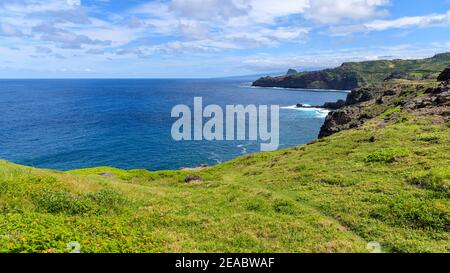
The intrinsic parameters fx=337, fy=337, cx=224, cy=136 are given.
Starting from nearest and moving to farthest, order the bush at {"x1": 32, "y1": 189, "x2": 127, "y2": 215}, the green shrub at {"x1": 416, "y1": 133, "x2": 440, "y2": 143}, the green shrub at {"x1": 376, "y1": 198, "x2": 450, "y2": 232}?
the green shrub at {"x1": 376, "y1": 198, "x2": 450, "y2": 232} < the bush at {"x1": 32, "y1": 189, "x2": 127, "y2": 215} < the green shrub at {"x1": 416, "y1": 133, "x2": 440, "y2": 143}

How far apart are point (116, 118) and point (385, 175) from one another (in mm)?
141931

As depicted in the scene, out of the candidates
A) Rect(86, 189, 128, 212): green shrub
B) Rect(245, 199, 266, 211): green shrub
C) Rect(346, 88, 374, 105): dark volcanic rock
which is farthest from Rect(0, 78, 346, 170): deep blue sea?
Rect(245, 199, 266, 211): green shrub

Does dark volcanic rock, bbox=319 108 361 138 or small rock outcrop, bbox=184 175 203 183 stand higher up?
dark volcanic rock, bbox=319 108 361 138

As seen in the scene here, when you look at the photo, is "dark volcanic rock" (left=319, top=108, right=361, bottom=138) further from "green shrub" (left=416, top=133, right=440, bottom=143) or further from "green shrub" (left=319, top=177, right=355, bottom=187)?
"green shrub" (left=319, top=177, right=355, bottom=187)

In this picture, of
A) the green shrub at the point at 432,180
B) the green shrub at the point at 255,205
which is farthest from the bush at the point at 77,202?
the green shrub at the point at 432,180

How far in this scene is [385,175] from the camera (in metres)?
31.6

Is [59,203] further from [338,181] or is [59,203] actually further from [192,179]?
[338,181]

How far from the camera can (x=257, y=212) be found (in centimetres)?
2544

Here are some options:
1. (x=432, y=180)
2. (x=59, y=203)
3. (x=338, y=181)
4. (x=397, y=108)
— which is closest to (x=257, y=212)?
(x=338, y=181)

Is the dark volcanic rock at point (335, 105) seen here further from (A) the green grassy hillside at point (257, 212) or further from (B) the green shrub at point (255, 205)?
(B) the green shrub at point (255, 205)

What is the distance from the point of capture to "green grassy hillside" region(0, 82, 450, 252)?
18.1 metres

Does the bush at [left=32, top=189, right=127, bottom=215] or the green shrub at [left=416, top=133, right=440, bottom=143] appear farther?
the green shrub at [left=416, top=133, right=440, bottom=143]

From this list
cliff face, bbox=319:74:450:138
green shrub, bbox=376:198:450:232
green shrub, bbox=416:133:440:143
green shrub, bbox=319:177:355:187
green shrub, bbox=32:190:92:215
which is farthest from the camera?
cliff face, bbox=319:74:450:138
